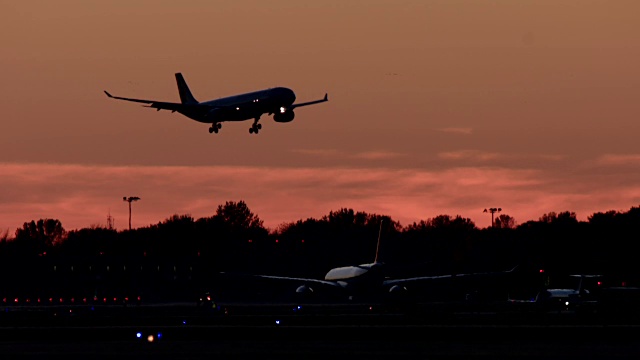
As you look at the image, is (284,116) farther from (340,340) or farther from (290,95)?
(340,340)

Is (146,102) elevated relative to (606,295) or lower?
elevated

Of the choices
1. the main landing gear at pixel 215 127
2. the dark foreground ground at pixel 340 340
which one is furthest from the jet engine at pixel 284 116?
the dark foreground ground at pixel 340 340

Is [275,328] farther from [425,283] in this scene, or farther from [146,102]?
[425,283]

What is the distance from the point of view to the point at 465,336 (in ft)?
210

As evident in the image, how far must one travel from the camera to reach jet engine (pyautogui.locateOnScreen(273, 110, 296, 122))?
375 feet

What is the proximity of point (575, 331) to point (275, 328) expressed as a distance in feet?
53.0

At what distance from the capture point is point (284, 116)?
115 meters

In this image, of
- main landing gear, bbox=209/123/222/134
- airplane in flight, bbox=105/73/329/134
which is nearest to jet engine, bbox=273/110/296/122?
airplane in flight, bbox=105/73/329/134

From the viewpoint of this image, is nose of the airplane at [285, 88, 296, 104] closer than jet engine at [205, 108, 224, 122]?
Yes

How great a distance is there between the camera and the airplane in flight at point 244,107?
384 ft

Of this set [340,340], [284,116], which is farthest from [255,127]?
[340,340]

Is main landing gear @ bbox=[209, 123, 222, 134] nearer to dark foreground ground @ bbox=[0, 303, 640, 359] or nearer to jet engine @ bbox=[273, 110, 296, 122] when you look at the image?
jet engine @ bbox=[273, 110, 296, 122]

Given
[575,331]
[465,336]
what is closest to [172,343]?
[465,336]

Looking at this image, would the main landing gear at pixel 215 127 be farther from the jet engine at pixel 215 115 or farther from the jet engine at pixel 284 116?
the jet engine at pixel 284 116
